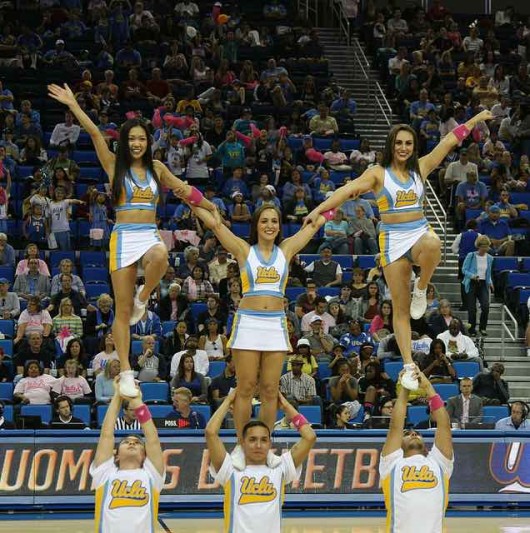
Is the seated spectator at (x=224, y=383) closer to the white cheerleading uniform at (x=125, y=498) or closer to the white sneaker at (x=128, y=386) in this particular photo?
the white sneaker at (x=128, y=386)

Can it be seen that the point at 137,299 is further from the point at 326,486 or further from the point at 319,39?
the point at 319,39

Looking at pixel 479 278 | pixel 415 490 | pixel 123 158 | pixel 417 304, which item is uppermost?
pixel 123 158

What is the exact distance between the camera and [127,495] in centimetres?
930

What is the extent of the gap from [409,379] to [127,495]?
7.71 ft

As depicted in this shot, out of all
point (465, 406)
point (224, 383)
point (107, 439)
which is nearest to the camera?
point (107, 439)

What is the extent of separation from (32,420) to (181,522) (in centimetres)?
217

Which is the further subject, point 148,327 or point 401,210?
point 148,327

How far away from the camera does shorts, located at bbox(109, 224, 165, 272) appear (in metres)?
10.4

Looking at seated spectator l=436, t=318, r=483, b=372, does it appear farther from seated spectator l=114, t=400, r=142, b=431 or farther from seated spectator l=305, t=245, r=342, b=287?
seated spectator l=114, t=400, r=142, b=431

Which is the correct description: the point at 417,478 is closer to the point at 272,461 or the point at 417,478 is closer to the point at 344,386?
the point at 272,461

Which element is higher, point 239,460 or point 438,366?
point 239,460

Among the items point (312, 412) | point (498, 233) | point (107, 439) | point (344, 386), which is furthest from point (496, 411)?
point (107, 439)

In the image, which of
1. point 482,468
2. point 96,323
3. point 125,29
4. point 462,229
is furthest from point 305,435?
point 125,29

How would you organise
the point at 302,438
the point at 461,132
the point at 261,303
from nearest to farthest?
the point at 302,438 < the point at 261,303 < the point at 461,132
